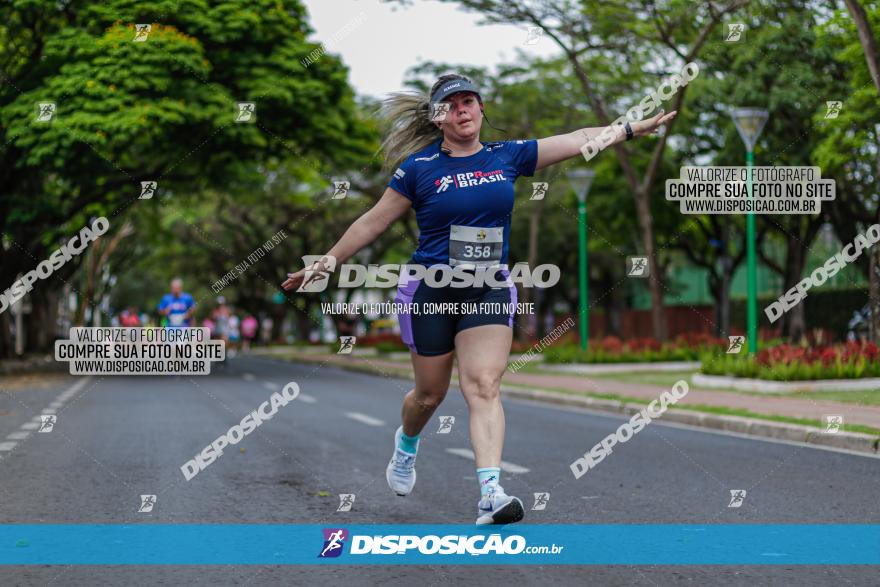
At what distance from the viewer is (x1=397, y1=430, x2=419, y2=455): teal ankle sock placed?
6.33 metres

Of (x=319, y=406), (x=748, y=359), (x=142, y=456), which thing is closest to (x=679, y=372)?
(x=748, y=359)

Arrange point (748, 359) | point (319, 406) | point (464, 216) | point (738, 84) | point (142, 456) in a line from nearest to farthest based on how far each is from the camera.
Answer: point (464, 216) → point (142, 456) → point (319, 406) → point (748, 359) → point (738, 84)

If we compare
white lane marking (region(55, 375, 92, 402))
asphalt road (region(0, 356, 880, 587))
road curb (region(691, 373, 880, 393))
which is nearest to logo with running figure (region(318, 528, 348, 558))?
asphalt road (region(0, 356, 880, 587))

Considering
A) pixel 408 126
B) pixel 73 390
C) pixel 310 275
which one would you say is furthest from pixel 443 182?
pixel 73 390

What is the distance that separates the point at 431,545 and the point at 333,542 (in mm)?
467

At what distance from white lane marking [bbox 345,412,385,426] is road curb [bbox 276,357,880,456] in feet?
10.6

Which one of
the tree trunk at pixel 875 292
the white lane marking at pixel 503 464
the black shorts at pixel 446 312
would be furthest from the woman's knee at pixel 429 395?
the tree trunk at pixel 875 292

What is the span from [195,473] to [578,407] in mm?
8984

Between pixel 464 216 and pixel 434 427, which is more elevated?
pixel 464 216

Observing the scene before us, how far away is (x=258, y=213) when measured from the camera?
54094mm

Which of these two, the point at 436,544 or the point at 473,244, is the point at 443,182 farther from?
the point at 436,544

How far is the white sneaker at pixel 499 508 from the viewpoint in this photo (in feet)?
17.5

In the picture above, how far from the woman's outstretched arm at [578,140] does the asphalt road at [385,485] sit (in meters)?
1.91

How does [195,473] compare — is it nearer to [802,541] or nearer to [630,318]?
[802,541]
